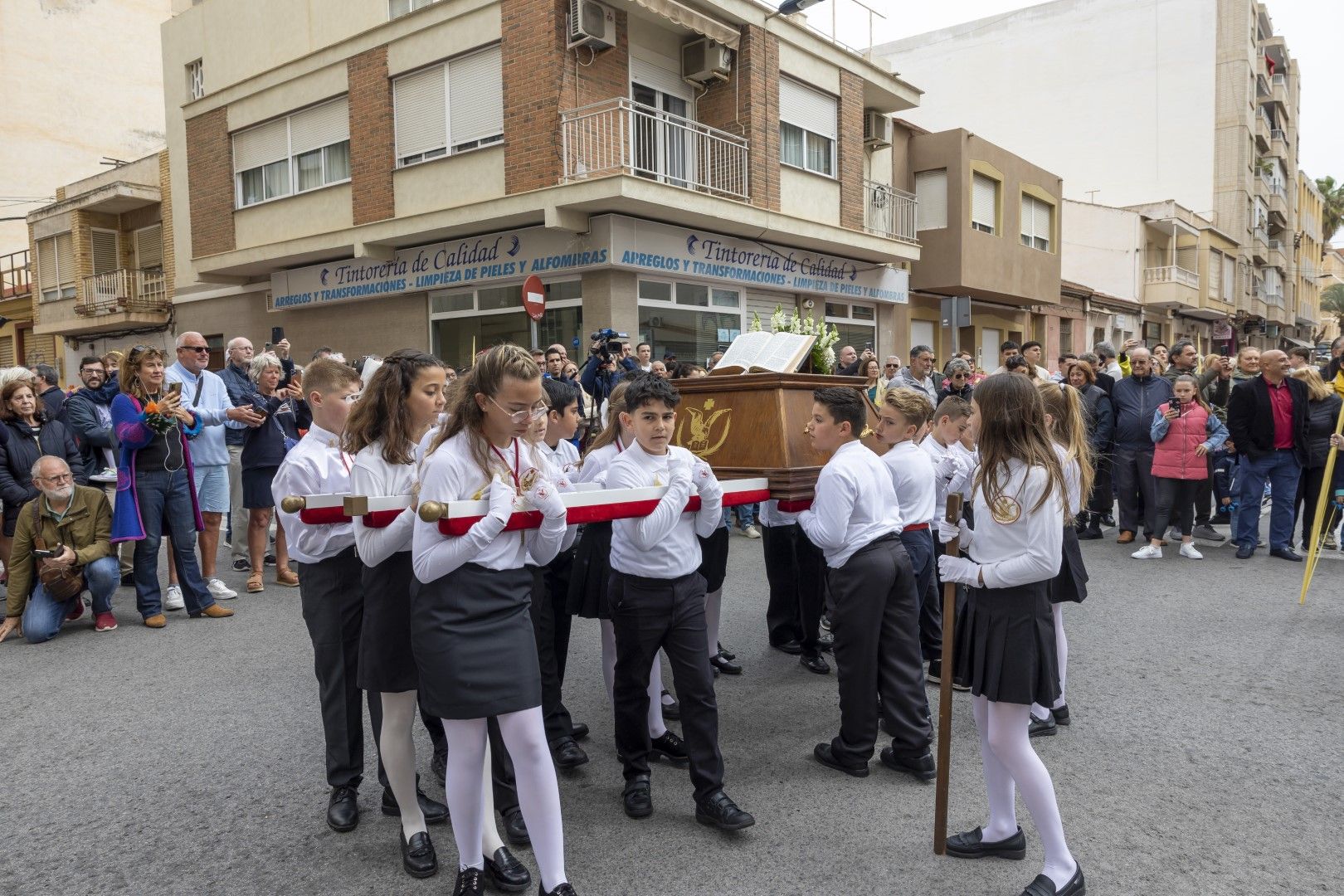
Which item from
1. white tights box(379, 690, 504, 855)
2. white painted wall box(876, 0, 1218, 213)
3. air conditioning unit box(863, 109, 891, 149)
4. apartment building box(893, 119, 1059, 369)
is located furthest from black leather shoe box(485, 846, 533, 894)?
white painted wall box(876, 0, 1218, 213)

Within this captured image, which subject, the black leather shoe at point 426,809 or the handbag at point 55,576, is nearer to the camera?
the black leather shoe at point 426,809

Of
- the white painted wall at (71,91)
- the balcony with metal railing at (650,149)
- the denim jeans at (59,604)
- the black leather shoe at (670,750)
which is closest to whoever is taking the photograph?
the black leather shoe at (670,750)

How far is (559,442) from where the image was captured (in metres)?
5.18

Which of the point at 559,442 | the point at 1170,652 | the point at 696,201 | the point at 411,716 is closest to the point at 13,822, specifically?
the point at 411,716

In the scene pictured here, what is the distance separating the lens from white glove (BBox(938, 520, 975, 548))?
11.1 feet

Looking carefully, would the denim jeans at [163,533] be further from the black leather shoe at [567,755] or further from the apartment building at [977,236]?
the apartment building at [977,236]

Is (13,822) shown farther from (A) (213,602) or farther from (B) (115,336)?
(B) (115,336)

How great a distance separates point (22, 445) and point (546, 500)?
20.9ft

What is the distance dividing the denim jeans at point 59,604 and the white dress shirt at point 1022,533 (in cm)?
633

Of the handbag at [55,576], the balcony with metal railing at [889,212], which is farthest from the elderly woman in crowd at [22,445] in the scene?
the balcony with metal railing at [889,212]

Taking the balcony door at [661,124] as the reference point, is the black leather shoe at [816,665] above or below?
below

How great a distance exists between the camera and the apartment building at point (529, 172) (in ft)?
47.2

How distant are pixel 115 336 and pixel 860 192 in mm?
19145

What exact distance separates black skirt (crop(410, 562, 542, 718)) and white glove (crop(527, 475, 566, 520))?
9.9 inches
